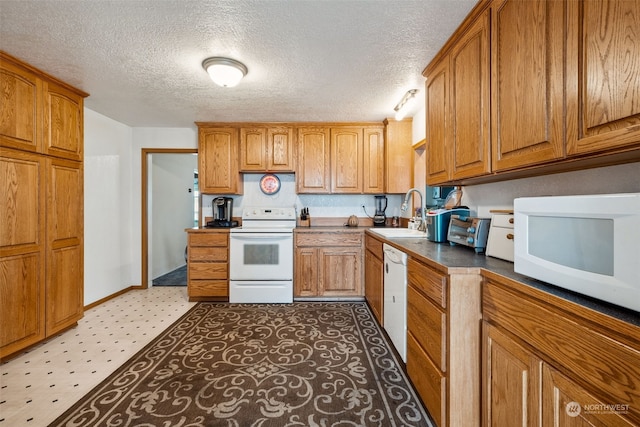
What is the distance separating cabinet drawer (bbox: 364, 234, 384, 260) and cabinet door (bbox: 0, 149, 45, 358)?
2.89m

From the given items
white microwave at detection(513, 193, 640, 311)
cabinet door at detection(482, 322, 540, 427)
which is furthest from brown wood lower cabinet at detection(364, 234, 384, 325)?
white microwave at detection(513, 193, 640, 311)

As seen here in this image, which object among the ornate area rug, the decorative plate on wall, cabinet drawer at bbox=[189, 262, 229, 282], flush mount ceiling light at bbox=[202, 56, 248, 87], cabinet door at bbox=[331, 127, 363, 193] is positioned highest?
flush mount ceiling light at bbox=[202, 56, 248, 87]

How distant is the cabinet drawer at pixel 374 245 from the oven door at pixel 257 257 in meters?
0.93

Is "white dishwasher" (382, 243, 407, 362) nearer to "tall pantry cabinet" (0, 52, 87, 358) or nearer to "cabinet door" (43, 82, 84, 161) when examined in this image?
"tall pantry cabinet" (0, 52, 87, 358)

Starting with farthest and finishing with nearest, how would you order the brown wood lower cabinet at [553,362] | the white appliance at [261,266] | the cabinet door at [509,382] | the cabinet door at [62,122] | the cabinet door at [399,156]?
the cabinet door at [399,156] < the white appliance at [261,266] < the cabinet door at [62,122] < the cabinet door at [509,382] < the brown wood lower cabinet at [553,362]

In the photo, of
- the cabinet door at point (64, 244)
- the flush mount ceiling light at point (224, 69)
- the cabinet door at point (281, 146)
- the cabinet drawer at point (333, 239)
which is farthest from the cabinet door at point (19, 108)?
the cabinet drawer at point (333, 239)

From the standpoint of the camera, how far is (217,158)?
3555mm

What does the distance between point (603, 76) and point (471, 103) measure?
30.6 inches

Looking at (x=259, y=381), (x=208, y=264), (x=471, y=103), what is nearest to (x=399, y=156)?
(x=471, y=103)

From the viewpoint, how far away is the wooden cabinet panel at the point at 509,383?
0.92m

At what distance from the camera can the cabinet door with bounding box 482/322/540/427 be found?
918 millimetres

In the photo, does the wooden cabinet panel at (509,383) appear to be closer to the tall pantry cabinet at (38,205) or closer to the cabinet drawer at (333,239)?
the cabinet drawer at (333,239)

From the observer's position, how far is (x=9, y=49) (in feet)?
6.37

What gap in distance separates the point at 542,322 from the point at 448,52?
1.73 metres
